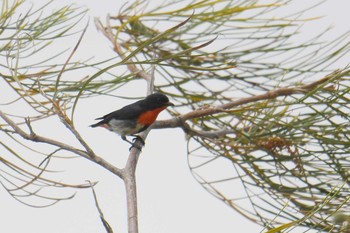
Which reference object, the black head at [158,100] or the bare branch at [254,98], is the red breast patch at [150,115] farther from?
the bare branch at [254,98]

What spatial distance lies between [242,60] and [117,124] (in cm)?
56

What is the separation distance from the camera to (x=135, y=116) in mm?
2555

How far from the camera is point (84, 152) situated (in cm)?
153

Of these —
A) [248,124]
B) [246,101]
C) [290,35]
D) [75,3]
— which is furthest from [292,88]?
[75,3]

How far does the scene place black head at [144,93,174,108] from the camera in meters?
2.41

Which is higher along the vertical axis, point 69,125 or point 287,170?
point 287,170

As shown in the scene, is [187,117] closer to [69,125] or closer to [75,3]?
[75,3]

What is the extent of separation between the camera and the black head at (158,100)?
241 centimetres

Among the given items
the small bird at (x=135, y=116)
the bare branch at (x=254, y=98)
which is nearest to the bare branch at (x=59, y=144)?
the bare branch at (x=254, y=98)

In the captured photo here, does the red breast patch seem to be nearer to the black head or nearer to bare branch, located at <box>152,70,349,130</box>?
the black head

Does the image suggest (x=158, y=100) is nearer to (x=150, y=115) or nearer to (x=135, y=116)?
(x=150, y=115)

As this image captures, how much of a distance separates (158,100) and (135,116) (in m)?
0.16

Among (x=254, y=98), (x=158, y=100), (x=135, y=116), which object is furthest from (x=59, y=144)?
(x=135, y=116)

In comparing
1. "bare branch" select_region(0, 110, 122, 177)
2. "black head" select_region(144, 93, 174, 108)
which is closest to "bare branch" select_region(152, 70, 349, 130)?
"black head" select_region(144, 93, 174, 108)
